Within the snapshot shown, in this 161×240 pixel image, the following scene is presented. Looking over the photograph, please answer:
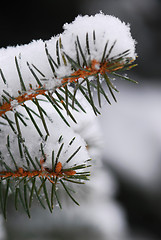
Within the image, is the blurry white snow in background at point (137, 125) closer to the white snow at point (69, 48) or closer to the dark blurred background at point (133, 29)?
the dark blurred background at point (133, 29)

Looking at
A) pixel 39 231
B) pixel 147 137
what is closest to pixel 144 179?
pixel 147 137

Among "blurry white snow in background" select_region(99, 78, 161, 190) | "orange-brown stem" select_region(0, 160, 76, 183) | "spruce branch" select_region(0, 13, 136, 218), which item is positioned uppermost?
"blurry white snow in background" select_region(99, 78, 161, 190)

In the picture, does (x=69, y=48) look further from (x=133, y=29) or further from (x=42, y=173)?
(x=133, y=29)

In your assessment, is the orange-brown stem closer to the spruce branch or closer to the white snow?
the spruce branch

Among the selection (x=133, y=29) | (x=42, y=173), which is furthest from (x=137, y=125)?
(x=42, y=173)

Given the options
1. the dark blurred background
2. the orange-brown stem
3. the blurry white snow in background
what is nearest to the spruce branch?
the orange-brown stem

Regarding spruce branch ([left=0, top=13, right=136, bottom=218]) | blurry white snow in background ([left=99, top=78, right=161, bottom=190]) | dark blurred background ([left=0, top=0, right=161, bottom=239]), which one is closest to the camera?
spruce branch ([left=0, top=13, right=136, bottom=218])

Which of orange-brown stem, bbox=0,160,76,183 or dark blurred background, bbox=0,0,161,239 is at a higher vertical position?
dark blurred background, bbox=0,0,161,239

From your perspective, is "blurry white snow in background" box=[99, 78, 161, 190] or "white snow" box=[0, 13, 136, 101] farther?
"blurry white snow in background" box=[99, 78, 161, 190]
